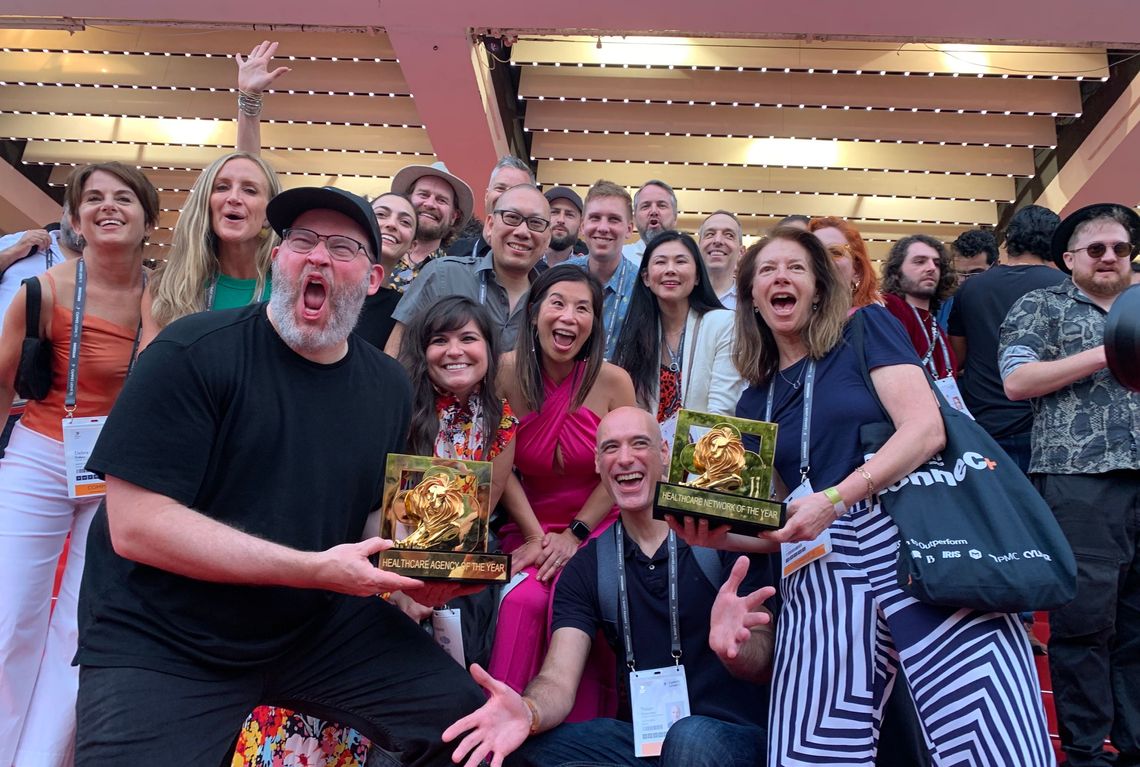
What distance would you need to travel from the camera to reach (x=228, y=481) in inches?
80.0

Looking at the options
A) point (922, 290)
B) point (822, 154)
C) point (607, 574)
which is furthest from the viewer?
point (822, 154)

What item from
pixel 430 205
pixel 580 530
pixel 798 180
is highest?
pixel 798 180

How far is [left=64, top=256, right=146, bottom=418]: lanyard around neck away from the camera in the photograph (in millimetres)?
2764

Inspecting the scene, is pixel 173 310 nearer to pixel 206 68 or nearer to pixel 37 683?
pixel 37 683

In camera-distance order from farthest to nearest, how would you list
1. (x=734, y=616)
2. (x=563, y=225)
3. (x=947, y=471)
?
(x=563, y=225), (x=734, y=616), (x=947, y=471)

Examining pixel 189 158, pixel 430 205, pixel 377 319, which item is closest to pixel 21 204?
pixel 189 158

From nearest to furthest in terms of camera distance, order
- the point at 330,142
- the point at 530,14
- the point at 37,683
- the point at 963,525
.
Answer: the point at 963,525
the point at 37,683
the point at 530,14
the point at 330,142

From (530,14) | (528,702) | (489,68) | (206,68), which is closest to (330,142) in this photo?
(206,68)

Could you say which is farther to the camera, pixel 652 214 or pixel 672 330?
pixel 652 214

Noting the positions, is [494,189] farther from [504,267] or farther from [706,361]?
[706,361]

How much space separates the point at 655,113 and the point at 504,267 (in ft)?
14.8

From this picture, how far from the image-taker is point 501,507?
320 cm

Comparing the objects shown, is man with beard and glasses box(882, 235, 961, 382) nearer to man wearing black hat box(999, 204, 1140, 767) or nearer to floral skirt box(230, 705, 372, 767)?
man wearing black hat box(999, 204, 1140, 767)

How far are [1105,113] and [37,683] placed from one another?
7.92m
